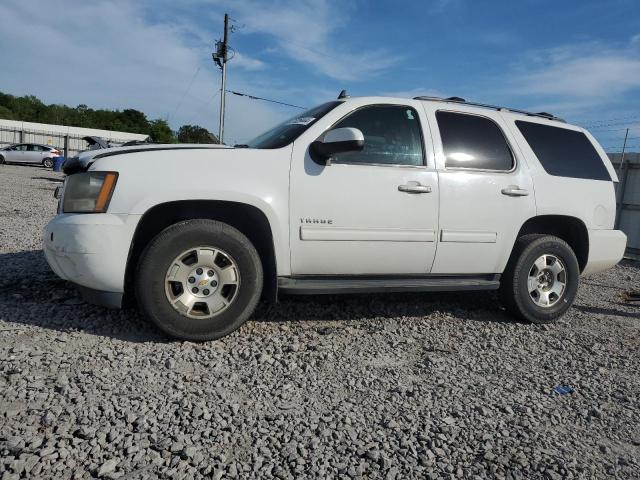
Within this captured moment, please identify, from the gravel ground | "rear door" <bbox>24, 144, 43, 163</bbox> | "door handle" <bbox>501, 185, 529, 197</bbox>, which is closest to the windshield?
the gravel ground

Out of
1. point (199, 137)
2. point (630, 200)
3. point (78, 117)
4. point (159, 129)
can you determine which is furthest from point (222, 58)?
point (78, 117)

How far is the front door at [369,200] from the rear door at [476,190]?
13cm

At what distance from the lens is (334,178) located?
11.6 ft

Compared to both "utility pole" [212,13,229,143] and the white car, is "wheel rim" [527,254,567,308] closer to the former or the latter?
the white car

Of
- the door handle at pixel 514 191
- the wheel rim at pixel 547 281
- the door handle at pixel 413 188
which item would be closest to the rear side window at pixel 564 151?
the door handle at pixel 514 191

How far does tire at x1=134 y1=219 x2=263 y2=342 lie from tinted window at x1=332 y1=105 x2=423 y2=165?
1212 mm

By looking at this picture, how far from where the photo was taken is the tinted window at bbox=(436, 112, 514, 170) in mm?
4008

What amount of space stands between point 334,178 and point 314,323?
1.25 m

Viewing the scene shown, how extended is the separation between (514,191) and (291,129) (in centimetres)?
197

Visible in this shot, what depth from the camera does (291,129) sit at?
382 centimetres

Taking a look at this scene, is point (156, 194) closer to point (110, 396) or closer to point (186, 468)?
point (110, 396)

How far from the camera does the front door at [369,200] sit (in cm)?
A: 351

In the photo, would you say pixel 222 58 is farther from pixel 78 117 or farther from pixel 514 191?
pixel 78 117

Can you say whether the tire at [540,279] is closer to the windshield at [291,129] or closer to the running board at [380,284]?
the running board at [380,284]
